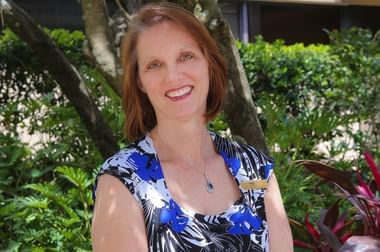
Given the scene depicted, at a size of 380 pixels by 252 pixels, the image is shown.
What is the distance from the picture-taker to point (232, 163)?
2.20 m

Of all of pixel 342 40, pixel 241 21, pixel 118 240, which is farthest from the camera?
pixel 241 21

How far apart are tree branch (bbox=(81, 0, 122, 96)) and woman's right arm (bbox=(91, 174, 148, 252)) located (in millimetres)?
2407

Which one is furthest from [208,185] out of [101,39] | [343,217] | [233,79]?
[101,39]

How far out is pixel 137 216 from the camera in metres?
1.84

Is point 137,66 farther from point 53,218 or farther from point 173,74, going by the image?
point 53,218

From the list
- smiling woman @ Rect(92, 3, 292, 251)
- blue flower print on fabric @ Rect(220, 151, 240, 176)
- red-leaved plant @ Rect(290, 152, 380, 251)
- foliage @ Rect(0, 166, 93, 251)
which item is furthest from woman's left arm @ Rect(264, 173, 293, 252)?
foliage @ Rect(0, 166, 93, 251)

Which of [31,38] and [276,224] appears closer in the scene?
[276,224]

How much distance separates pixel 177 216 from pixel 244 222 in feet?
0.81

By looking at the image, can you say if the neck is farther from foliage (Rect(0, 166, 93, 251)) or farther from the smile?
foliage (Rect(0, 166, 93, 251))

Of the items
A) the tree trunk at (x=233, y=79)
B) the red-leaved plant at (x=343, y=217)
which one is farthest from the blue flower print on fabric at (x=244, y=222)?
the tree trunk at (x=233, y=79)

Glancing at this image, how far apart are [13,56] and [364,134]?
3.89 meters

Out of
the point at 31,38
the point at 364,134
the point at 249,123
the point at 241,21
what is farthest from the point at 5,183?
the point at 241,21

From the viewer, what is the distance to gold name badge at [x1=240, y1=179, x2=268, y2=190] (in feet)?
6.93

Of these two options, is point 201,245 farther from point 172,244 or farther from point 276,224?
point 276,224
